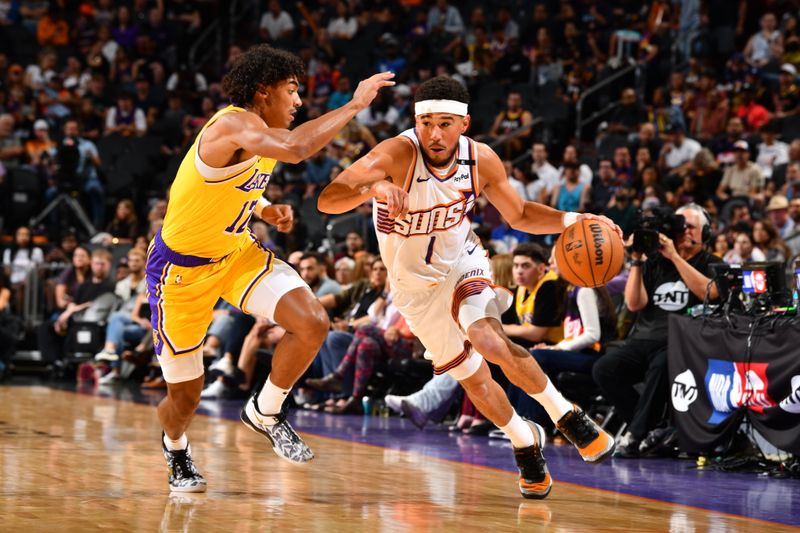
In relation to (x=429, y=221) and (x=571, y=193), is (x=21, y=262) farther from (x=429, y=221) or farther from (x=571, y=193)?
(x=429, y=221)

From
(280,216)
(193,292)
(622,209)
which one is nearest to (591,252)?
(280,216)

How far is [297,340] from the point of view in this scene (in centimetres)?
521

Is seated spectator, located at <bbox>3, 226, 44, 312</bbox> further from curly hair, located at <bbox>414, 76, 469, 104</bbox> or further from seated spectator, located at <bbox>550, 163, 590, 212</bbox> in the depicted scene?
curly hair, located at <bbox>414, 76, 469, 104</bbox>

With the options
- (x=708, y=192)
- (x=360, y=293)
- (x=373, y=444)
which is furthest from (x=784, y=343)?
(x=708, y=192)

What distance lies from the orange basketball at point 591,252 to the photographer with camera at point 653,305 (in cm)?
198

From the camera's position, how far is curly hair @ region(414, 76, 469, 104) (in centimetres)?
545

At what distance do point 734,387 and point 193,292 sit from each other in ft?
11.3

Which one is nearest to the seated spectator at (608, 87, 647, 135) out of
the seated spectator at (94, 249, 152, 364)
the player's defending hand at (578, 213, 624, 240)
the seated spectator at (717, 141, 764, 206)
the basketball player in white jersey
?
the seated spectator at (717, 141, 764, 206)

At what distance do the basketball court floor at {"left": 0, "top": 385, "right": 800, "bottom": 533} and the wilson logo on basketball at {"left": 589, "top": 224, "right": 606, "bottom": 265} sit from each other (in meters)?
1.14

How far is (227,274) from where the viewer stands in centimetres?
528

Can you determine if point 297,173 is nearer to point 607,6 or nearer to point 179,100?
point 179,100

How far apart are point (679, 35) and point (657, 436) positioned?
379 inches

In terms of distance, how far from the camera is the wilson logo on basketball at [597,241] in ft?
17.4

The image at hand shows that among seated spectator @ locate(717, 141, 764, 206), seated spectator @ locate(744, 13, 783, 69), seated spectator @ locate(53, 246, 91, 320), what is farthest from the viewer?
seated spectator @ locate(744, 13, 783, 69)
